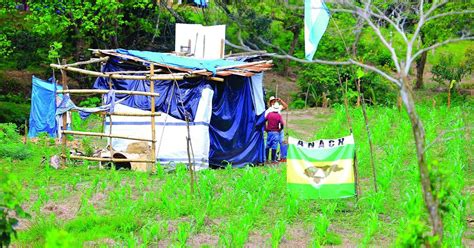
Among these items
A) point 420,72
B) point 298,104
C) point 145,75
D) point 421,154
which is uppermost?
point 421,154

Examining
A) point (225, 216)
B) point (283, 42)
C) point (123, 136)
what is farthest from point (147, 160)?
point (283, 42)

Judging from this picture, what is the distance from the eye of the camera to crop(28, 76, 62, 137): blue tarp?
1758 cm

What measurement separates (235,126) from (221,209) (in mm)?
4997

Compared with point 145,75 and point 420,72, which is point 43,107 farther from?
point 420,72

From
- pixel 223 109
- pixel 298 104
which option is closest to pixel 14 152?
pixel 223 109

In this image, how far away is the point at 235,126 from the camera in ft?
48.1

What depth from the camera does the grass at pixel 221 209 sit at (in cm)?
842

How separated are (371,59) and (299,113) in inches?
153

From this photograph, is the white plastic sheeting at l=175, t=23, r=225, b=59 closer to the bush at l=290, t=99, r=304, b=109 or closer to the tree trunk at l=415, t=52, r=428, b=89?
the bush at l=290, t=99, r=304, b=109

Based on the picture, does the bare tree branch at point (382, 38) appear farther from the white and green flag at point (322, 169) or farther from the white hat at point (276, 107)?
the white hat at point (276, 107)

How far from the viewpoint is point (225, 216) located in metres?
9.64

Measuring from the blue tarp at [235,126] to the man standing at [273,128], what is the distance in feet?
1.38

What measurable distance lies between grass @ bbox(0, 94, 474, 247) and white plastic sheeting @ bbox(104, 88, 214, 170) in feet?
2.26

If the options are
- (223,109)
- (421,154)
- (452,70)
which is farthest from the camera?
(452,70)
